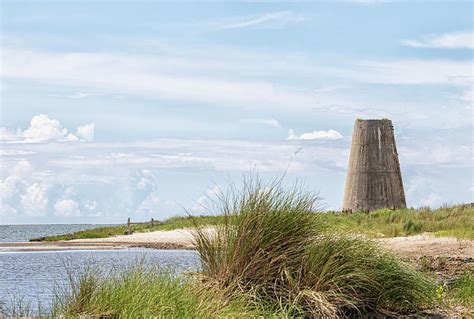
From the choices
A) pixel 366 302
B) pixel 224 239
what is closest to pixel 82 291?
pixel 224 239

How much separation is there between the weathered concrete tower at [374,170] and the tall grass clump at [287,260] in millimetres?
25668

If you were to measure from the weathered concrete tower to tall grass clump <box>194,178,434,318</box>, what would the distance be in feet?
84.2

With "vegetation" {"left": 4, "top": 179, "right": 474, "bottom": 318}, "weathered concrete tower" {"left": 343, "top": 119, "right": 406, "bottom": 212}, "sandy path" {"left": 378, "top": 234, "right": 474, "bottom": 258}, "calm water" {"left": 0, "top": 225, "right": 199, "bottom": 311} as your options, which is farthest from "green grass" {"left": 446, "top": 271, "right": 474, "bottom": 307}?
"weathered concrete tower" {"left": 343, "top": 119, "right": 406, "bottom": 212}

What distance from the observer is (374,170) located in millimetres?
37188

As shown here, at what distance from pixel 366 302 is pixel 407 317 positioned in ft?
2.08

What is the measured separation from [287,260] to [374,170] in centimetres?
2664

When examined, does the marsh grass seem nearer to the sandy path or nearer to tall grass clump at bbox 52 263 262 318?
tall grass clump at bbox 52 263 262 318

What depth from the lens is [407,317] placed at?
11.7 m

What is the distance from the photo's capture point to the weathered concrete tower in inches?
1462

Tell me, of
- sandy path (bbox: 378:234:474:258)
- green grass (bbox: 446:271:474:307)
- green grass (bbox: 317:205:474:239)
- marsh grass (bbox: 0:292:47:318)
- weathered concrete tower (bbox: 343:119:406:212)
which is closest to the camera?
marsh grass (bbox: 0:292:47:318)

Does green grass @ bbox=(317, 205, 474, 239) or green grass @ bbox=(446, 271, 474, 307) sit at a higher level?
green grass @ bbox=(317, 205, 474, 239)

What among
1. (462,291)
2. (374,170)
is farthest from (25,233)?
(462,291)

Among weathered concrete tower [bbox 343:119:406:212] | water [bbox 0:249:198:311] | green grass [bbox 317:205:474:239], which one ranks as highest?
weathered concrete tower [bbox 343:119:406:212]

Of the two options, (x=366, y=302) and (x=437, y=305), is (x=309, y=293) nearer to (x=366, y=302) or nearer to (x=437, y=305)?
(x=366, y=302)
